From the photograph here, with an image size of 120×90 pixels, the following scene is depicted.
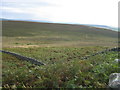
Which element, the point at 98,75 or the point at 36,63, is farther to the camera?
the point at 36,63

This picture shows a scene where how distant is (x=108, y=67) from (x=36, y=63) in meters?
8.73

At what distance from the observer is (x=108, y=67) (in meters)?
9.68

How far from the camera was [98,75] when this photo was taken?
8.70 m

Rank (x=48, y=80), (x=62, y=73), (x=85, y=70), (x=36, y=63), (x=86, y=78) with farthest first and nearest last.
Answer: (x=36, y=63) → (x=85, y=70) → (x=62, y=73) → (x=86, y=78) → (x=48, y=80)

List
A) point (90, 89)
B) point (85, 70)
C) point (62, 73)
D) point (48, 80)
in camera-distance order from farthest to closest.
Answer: point (85, 70), point (62, 73), point (48, 80), point (90, 89)

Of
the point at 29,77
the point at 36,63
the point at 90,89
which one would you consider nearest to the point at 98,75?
the point at 90,89

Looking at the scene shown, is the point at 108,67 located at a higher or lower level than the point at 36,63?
higher

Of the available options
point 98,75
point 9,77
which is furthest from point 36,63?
point 98,75

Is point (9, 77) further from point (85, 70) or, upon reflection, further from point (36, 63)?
point (36, 63)

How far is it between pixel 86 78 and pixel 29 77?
2.97 metres

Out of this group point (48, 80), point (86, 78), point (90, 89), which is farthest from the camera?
point (86, 78)

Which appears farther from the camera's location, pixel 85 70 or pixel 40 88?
pixel 85 70

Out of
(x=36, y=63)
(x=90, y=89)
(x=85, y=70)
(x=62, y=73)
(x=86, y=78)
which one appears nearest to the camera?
(x=90, y=89)

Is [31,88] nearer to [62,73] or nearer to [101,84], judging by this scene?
[62,73]
